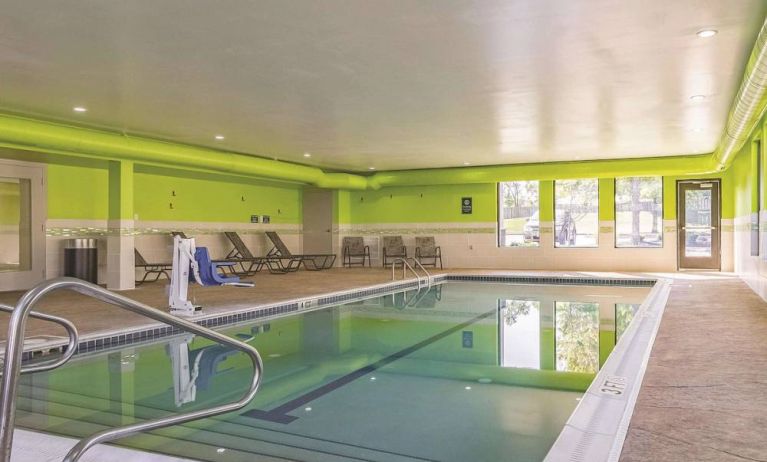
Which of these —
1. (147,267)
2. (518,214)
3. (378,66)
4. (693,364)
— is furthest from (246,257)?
(693,364)

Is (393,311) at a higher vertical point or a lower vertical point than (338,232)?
lower

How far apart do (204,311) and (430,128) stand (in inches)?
164

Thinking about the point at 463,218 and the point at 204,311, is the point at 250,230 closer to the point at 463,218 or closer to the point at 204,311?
the point at 463,218

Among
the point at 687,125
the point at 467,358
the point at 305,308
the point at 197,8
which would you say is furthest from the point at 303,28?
the point at 687,125

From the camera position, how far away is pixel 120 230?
9.39 meters

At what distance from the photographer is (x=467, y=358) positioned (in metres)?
5.12

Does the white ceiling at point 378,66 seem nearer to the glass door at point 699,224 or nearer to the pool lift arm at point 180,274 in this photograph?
the pool lift arm at point 180,274

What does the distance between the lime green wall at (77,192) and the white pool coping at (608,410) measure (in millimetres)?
8796

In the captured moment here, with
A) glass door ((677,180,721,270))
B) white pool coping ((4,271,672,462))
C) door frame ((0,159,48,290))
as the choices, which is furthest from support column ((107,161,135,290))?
glass door ((677,180,721,270))

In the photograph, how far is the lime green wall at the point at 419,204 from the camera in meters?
14.2

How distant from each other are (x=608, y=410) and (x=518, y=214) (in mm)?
11259

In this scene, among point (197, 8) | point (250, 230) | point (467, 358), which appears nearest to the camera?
point (197, 8)

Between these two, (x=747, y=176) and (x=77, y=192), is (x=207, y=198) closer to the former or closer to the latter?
(x=77, y=192)

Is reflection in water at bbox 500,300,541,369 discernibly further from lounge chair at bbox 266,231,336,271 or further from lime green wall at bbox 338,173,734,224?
lounge chair at bbox 266,231,336,271
